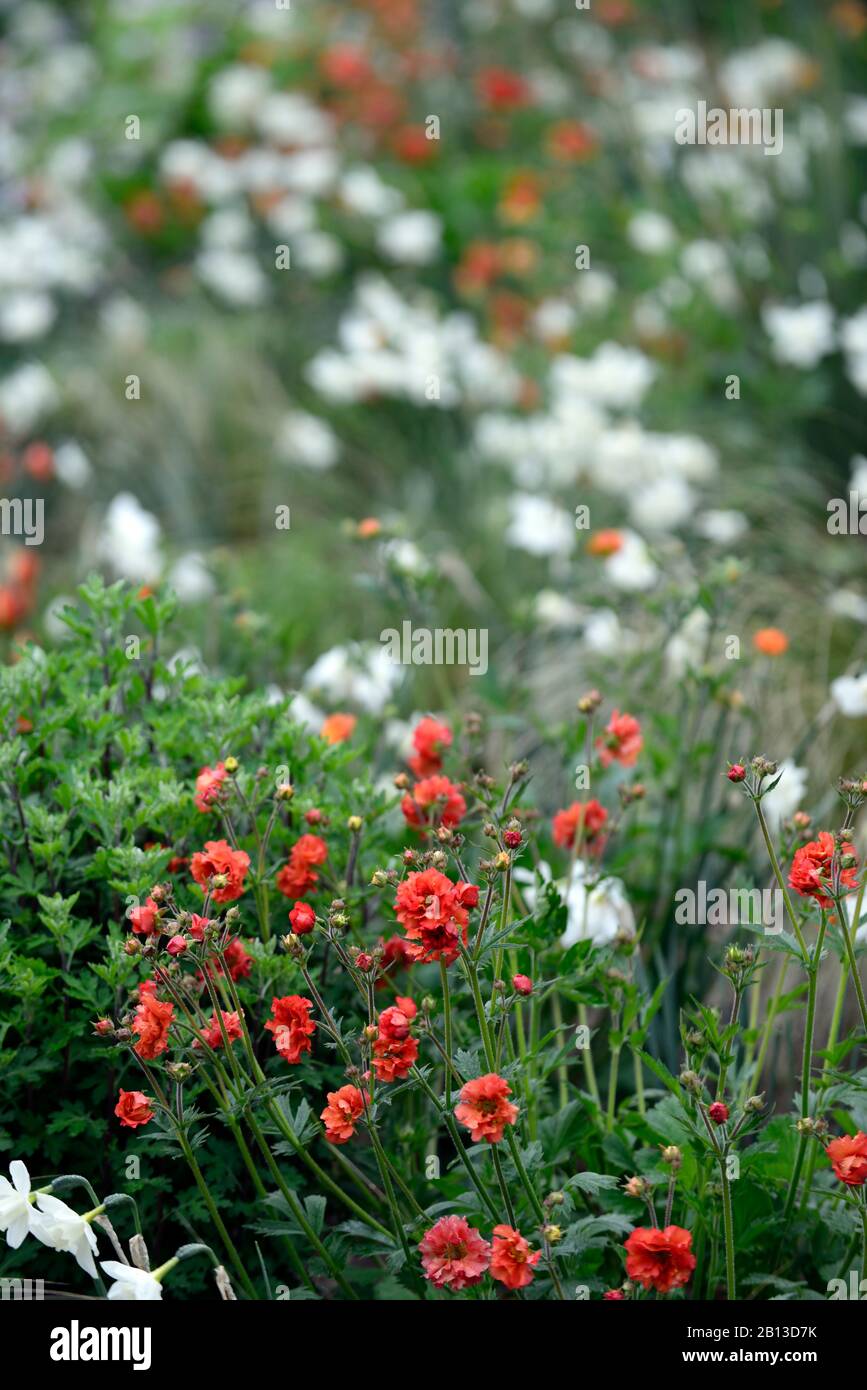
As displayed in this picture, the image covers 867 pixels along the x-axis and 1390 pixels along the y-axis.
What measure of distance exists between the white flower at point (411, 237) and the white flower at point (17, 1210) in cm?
442

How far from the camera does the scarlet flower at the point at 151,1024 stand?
5.33 feet

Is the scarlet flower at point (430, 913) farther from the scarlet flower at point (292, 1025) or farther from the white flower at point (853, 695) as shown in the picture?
the white flower at point (853, 695)

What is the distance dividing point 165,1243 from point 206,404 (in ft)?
12.5

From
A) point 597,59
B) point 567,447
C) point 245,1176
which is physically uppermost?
point 597,59

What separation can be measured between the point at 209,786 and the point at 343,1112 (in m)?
0.45

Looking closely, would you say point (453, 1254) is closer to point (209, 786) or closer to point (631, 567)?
point (209, 786)

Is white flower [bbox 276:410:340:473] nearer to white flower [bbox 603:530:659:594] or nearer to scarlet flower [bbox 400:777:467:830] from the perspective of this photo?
white flower [bbox 603:530:659:594]

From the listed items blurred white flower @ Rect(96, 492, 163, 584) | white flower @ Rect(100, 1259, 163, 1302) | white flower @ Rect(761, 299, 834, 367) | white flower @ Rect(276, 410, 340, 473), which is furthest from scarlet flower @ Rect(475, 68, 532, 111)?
white flower @ Rect(100, 1259, 163, 1302)

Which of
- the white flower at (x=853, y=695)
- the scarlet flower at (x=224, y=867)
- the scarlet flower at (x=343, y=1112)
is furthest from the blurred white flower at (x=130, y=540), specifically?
the scarlet flower at (x=343, y=1112)

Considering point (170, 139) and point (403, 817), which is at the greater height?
point (170, 139)

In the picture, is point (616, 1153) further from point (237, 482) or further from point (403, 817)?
point (237, 482)

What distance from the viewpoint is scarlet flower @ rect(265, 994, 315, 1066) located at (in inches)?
65.8
